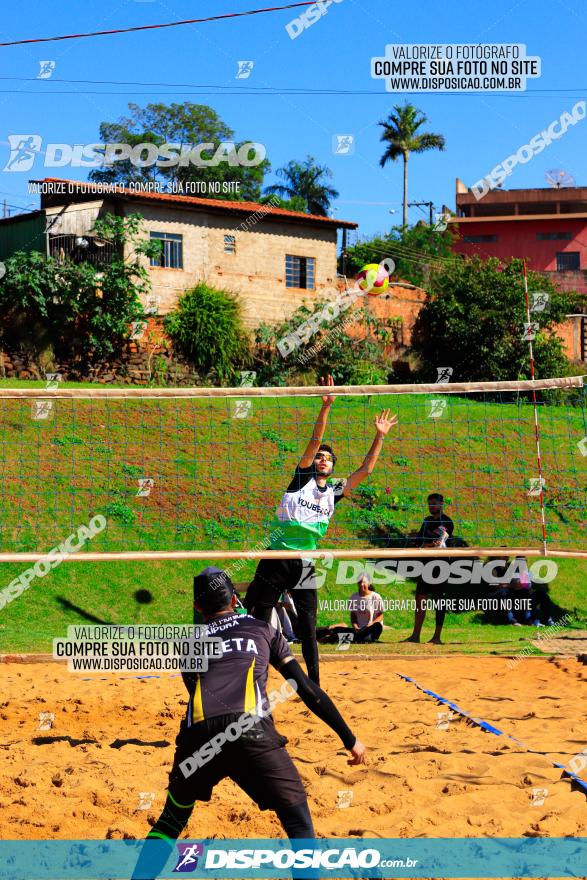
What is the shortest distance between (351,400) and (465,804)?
16.6 meters

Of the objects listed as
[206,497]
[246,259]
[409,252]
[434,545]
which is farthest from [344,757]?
[409,252]

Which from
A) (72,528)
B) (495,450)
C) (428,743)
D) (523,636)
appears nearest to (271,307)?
(495,450)

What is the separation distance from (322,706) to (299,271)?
28.4 metres

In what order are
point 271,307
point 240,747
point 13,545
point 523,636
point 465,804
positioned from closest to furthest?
1. point 240,747
2. point 465,804
3. point 523,636
4. point 13,545
5. point 271,307

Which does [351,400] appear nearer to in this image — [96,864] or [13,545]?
[13,545]

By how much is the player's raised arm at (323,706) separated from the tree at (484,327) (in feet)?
86.8

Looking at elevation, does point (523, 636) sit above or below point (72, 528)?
below

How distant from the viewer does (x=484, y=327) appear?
31.5 meters

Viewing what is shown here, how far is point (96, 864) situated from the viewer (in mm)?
4695

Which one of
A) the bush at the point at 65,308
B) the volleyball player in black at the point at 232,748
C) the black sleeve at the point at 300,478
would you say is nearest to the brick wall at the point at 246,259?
the bush at the point at 65,308

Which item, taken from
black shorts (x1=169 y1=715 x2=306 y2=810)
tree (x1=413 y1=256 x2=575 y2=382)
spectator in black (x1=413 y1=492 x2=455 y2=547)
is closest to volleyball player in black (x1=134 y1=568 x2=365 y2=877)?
black shorts (x1=169 y1=715 x2=306 y2=810)

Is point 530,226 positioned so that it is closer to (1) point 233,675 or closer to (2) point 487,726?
(2) point 487,726

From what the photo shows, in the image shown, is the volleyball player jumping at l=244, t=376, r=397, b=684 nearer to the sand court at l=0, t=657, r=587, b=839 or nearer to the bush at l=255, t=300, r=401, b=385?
the sand court at l=0, t=657, r=587, b=839

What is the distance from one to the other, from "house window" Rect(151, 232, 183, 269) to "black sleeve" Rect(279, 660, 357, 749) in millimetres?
24867
